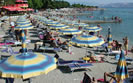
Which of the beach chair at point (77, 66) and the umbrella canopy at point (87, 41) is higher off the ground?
the umbrella canopy at point (87, 41)

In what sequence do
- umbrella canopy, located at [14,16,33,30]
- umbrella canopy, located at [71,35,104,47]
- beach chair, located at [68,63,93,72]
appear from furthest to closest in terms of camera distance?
1. umbrella canopy, located at [14,16,33,30]
2. beach chair, located at [68,63,93,72]
3. umbrella canopy, located at [71,35,104,47]

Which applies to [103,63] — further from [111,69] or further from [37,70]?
[37,70]

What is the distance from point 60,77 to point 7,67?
4.04m

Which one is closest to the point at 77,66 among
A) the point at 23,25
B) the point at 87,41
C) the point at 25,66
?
the point at 87,41

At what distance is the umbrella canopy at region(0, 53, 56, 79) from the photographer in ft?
17.1

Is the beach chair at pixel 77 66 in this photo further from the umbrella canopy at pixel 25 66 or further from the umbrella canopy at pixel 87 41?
the umbrella canopy at pixel 25 66

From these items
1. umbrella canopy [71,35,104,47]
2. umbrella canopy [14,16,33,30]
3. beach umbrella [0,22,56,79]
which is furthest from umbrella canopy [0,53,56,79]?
umbrella canopy [14,16,33,30]

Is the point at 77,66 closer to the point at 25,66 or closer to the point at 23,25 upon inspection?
the point at 25,66

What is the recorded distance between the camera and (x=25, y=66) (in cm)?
538

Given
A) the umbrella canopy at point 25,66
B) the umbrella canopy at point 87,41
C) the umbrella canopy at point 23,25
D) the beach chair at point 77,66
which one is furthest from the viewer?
the umbrella canopy at point 23,25

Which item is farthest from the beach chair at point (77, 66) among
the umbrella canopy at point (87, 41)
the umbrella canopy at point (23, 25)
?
the umbrella canopy at point (23, 25)

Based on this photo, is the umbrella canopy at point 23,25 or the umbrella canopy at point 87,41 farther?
the umbrella canopy at point 23,25

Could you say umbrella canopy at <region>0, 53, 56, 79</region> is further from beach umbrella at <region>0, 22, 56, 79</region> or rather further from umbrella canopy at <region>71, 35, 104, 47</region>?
umbrella canopy at <region>71, 35, 104, 47</region>

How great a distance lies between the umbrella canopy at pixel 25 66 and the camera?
5211 mm
